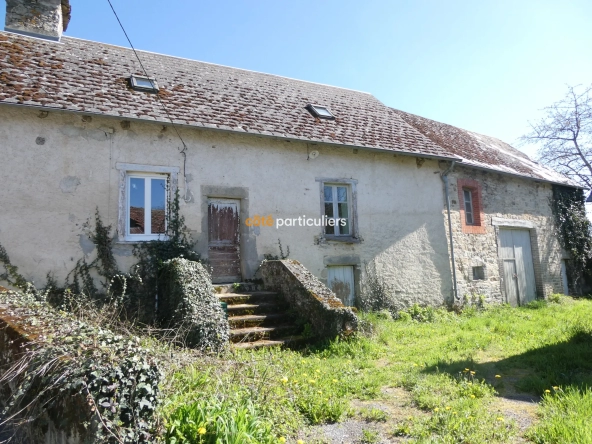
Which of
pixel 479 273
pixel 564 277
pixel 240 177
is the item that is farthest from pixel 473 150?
pixel 240 177

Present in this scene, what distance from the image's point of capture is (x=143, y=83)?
9047 mm

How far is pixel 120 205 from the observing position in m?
7.62

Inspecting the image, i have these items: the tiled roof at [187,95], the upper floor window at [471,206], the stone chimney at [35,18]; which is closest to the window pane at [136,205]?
the tiled roof at [187,95]

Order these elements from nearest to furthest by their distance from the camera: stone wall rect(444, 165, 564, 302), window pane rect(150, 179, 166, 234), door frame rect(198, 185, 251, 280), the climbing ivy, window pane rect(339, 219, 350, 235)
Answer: window pane rect(150, 179, 166, 234)
door frame rect(198, 185, 251, 280)
window pane rect(339, 219, 350, 235)
stone wall rect(444, 165, 564, 302)
the climbing ivy

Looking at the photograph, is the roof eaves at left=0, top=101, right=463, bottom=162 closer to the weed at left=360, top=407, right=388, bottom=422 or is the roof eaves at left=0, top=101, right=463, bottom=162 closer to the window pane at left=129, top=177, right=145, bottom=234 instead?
the window pane at left=129, top=177, right=145, bottom=234

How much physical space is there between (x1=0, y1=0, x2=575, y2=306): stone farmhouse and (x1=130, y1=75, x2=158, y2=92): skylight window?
5cm

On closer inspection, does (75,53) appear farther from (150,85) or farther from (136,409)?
(136,409)

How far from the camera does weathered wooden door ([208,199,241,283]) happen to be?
845cm

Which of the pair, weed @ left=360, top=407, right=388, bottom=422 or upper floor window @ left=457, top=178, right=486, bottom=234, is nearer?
weed @ left=360, top=407, right=388, bottom=422

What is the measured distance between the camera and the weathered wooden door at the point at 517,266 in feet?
39.8

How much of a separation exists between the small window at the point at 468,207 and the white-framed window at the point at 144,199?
8.05 meters

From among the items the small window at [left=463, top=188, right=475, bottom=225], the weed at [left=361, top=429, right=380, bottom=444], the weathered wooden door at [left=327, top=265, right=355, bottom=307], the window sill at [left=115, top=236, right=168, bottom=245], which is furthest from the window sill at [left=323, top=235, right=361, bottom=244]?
the weed at [left=361, top=429, right=380, bottom=444]

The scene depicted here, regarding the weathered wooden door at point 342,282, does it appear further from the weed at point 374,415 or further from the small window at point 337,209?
the weed at point 374,415

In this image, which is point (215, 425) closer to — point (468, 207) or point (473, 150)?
point (468, 207)
